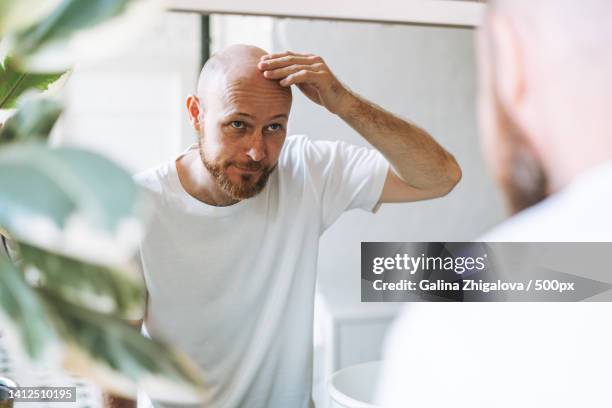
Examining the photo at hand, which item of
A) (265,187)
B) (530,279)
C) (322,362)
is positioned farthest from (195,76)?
(530,279)

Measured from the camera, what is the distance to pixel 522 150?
120 cm

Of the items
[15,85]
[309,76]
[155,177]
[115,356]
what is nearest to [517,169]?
[309,76]

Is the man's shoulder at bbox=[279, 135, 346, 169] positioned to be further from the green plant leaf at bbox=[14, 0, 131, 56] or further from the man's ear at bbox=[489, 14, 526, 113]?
the green plant leaf at bbox=[14, 0, 131, 56]

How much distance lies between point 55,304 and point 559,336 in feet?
3.25

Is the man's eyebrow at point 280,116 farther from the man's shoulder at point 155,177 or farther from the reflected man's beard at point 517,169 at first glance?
the reflected man's beard at point 517,169

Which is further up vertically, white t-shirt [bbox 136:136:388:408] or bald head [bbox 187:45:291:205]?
bald head [bbox 187:45:291:205]

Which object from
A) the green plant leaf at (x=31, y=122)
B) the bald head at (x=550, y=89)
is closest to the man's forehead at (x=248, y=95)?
the bald head at (x=550, y=89)

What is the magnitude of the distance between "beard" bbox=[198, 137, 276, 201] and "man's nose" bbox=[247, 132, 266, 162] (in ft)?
0.04

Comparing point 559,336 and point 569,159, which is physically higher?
point 569,159

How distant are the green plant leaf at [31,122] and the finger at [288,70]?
564mm

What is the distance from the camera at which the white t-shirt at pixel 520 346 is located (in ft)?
2.66

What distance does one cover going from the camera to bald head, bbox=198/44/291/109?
3.87 ft

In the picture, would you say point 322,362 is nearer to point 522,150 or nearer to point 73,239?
point 522,150

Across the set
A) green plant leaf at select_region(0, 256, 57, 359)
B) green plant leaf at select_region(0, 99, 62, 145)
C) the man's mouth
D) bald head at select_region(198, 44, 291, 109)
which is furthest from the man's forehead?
green plant leaf at select_region(0, 256, 57, 359)
